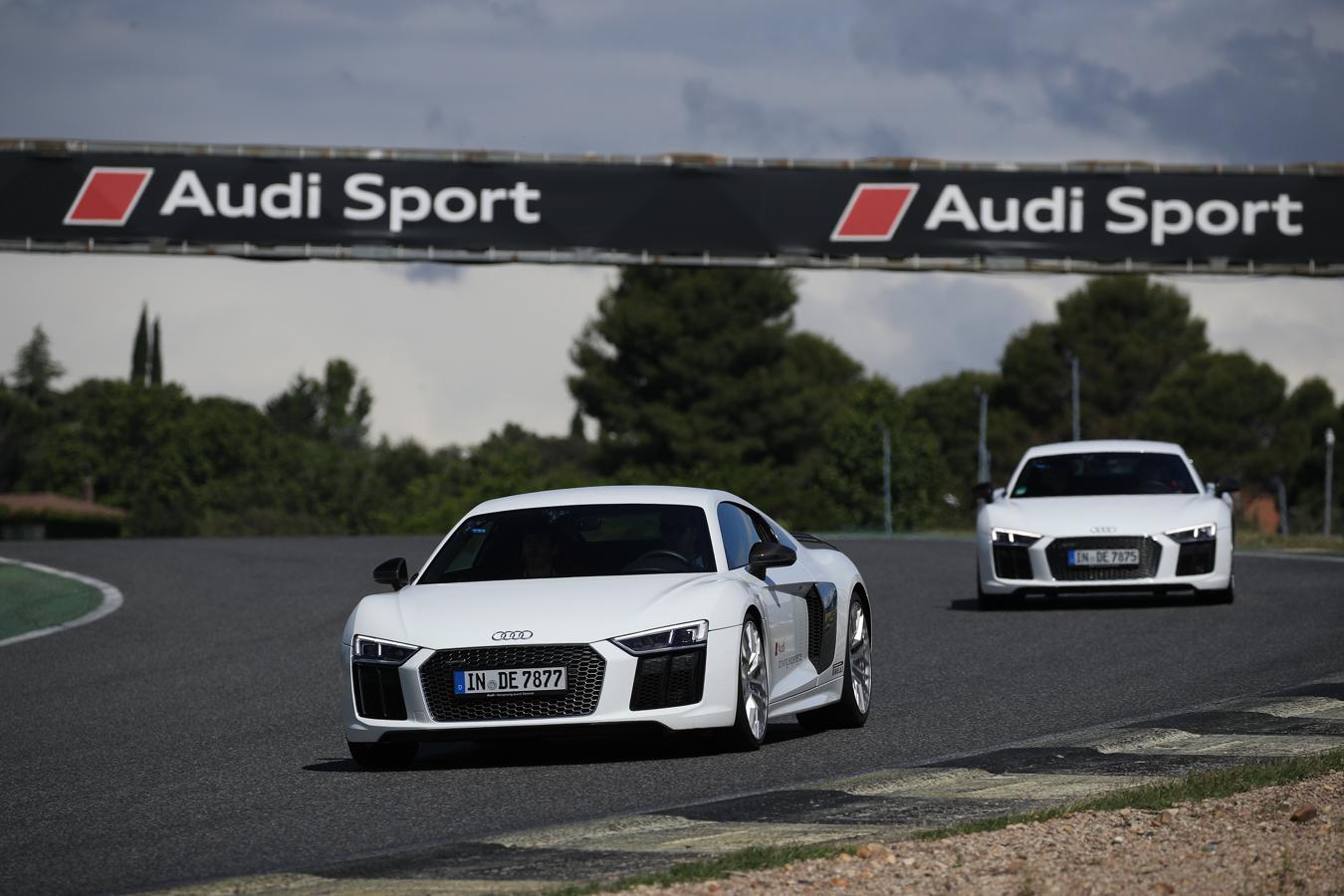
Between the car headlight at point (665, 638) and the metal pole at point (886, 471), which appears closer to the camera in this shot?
the car headlight at point (665, 638)

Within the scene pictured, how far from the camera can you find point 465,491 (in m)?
129

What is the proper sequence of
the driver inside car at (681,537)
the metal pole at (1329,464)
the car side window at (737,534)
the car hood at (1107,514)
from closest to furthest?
the driver inside car at (681,537), the car side window at (737,534), the car hood at (1107,514), the metal pole at (1329,464)

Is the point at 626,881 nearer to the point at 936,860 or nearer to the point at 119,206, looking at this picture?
the point at 936,860

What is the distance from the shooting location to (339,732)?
451 inches

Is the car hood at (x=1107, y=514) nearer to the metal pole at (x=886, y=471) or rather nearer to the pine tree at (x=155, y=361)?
the metal pole at (x=886, y=471)

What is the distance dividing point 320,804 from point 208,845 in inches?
40.9

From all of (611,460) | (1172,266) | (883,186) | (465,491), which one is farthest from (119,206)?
(465,491)

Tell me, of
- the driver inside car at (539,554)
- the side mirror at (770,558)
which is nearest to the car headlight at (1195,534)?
the side mirror at (770,558)

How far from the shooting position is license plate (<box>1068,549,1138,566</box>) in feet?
61.2

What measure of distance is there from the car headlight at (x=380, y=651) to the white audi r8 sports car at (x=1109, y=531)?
10.3m

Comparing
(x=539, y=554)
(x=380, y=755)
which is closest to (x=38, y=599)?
(x=539, y=554)

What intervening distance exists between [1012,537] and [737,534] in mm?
8664

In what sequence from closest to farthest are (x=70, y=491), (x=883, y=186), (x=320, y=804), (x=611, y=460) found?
(x=320, y=804), (x=883, y=186), (x=611, y=460), (x=70, y=491)

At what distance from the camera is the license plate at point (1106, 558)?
18.7 m
